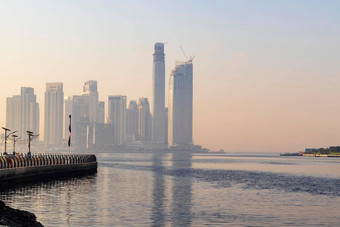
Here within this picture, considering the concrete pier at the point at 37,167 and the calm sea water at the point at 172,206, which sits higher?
the concrete pier at the point at 37,167

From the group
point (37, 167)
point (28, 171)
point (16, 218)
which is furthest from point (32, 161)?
point (16, 218)

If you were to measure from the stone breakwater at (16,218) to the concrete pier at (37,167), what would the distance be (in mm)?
33867

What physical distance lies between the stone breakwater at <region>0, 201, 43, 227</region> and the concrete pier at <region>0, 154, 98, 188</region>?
33867mm

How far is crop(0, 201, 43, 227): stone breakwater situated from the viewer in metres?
32.9

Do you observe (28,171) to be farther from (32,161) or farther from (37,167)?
(32,161)

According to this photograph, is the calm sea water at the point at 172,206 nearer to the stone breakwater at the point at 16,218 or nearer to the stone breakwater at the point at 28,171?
the stone breakwater at the point at 28,171

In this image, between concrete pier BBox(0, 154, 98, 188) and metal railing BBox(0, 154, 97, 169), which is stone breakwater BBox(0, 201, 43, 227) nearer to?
concrete pier BBox(0, 154, 98, 188)

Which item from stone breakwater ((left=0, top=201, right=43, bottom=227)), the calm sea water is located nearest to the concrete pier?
the calm sea water

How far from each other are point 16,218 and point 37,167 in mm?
55247

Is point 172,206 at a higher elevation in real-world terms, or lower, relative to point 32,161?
lower

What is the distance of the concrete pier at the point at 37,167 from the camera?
74875 mm

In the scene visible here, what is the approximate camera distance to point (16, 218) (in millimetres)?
36031

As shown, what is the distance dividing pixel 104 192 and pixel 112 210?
20544 millimetres

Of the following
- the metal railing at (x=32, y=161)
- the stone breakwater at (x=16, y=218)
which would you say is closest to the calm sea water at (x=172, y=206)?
the stone breakwater at (x=16, y=218)
